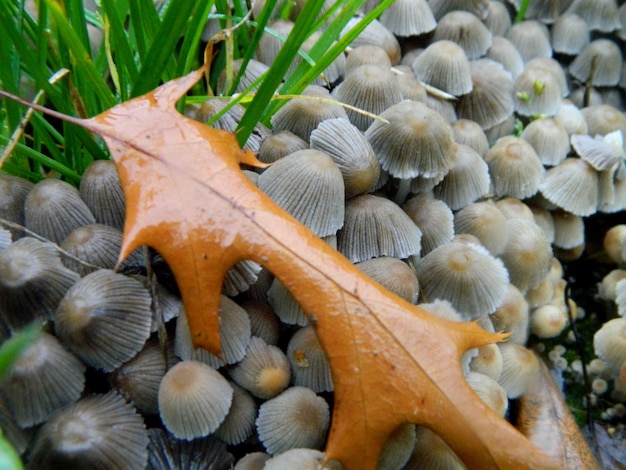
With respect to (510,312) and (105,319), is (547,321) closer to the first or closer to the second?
(510,312)

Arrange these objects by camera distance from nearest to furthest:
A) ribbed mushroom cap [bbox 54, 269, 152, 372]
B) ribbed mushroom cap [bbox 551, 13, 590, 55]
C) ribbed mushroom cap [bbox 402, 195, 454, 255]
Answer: ribbed mushroom cap [bbox 54, 269, 152, 372]
ribbed mushroom cap [bbox 402, 195, 454, 255]
ribbed mushroom cap [bbox 551, 13, 590, 55]

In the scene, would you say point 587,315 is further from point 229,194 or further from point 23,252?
point 23,252

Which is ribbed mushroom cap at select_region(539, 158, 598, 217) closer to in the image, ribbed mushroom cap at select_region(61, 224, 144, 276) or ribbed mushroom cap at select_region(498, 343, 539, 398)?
ribbed mushroom cap at select_region(498, 343, 539, 398)

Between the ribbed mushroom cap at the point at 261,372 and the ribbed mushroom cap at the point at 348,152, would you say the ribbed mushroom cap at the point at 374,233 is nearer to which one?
the ribbed mushroom cap at the point at 348,152

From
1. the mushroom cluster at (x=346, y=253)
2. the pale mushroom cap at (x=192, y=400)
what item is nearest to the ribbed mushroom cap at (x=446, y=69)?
the mushroom cluster at (x=346, y=253)

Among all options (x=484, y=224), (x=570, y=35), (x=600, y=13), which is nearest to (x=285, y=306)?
(x=484, y=224)

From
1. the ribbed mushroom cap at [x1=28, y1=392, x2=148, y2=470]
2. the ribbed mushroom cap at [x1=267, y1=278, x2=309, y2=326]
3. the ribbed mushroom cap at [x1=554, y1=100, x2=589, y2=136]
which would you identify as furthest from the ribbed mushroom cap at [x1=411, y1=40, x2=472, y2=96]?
the ribbed mushroom cap at [x1=28, y1=392, x2=148, y2=470]
